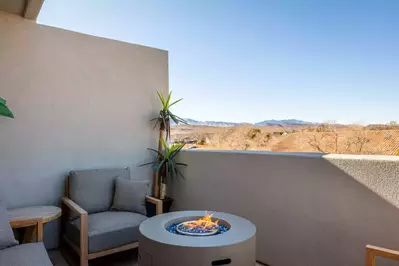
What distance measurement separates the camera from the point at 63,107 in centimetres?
345

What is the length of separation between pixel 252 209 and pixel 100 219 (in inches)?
61.9

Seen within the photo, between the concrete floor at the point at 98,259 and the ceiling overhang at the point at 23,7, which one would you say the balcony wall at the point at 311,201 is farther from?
the ceiling overhang at the point at 23,7

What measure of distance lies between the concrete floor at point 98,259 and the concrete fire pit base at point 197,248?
99 centimetres

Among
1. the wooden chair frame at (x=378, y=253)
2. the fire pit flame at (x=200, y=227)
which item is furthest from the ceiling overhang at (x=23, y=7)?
the wooden chair frame at (x=378, y=253)

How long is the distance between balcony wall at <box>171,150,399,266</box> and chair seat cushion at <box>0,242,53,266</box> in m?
1.89

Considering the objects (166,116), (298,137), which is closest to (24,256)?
(166,116)

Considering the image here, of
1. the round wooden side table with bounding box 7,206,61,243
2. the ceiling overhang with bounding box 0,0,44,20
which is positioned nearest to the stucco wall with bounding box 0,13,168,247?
the ceiling overhang with bounding box 0,0,44,20

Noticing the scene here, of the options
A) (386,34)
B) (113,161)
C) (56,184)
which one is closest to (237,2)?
(386,34)

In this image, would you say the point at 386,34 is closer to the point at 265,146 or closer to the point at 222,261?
the point at 265,146

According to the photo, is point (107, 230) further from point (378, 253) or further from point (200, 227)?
point (378, 253)

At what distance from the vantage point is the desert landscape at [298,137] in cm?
269

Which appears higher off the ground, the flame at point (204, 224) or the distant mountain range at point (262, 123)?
the distant mountain range at point (262, 123)

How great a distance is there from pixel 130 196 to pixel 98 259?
72 cm

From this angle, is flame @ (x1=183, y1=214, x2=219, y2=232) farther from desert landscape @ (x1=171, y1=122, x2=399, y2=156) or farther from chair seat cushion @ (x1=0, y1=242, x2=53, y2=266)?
desert landscape @ (x1=171, y1=122, x2=399, y2=156)
